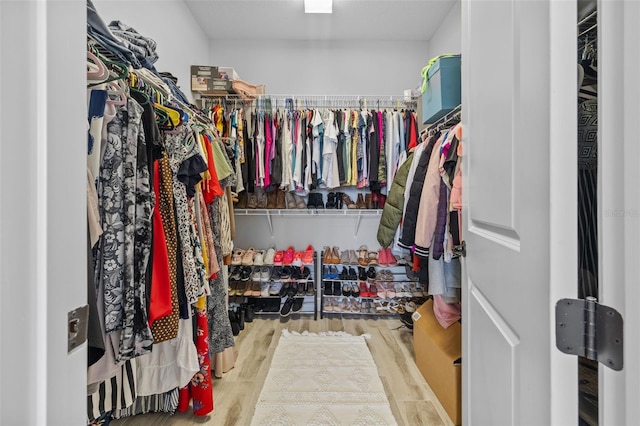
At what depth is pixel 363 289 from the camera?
9.81 ft

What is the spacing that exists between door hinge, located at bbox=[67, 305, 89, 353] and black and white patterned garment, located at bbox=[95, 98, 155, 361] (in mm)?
540

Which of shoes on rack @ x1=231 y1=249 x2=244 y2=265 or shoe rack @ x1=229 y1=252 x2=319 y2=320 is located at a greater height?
shoes on rack @ x1=231 y1=249 x2=244 y2=265

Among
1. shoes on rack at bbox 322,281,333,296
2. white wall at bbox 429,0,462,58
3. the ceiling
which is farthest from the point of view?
shoes on rack at bbox 322,281,333,296

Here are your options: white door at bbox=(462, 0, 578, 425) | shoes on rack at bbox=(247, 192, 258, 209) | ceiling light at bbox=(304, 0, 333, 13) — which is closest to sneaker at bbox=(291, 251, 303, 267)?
shoes on rack at bbox=(247, 192, 258, 209)

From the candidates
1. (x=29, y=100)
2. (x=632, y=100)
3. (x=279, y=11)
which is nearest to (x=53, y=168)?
(x=29, y=100)

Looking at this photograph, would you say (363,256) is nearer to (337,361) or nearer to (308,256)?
(308,256)

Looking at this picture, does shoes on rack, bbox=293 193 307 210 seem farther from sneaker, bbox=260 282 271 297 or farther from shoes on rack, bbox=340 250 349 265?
sneaker, bbox=260 282 271 297

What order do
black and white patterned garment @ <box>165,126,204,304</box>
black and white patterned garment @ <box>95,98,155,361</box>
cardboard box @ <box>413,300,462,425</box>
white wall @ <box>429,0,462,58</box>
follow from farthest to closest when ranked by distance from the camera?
white wall @ <box>429,0,462,58</box> < cardboard box @ <box>413,300,462,425</box> < black and white patterned garment @ <box>165,126,204,304</box> < black and white patterned garment @ <box>95,98,155,361</box>

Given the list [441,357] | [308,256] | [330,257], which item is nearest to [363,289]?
→ [330,257]

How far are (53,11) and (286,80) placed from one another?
3038 mm

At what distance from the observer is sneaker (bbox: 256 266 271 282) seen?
2928mm

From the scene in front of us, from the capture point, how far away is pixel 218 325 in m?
1.80

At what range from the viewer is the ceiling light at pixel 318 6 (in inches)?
102

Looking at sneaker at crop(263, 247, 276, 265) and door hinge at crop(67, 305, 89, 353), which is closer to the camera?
door hinge at crop(67, 305, 89, 353)
